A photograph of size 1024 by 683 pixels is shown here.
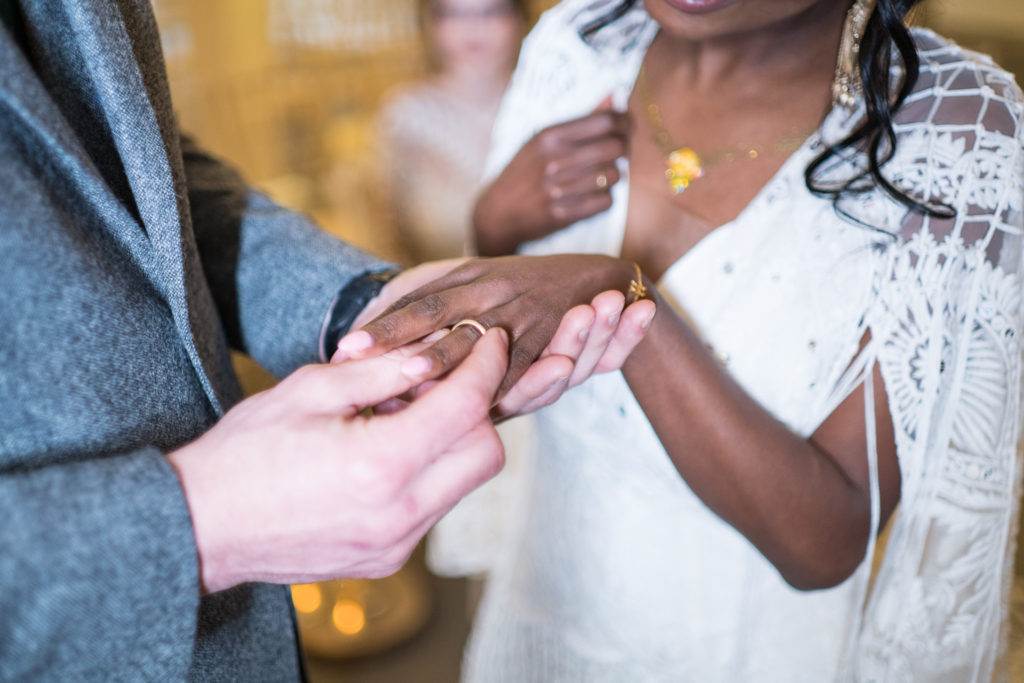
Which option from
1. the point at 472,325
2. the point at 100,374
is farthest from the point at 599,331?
the point at 100,374

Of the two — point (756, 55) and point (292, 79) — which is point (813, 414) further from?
point (292, 79)

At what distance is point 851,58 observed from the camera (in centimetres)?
92

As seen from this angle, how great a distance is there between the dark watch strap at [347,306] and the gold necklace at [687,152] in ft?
1.51

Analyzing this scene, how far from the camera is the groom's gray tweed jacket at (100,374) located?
1.63ft

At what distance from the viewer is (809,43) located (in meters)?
0.96

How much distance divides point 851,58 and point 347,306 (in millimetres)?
734

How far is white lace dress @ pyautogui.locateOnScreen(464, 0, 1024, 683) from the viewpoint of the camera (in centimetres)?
82

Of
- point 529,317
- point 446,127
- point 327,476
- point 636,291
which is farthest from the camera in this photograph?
point 446,127

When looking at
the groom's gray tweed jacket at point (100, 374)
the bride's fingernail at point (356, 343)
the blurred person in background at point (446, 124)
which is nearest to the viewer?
the groom's gray tweed jacket at point (100, 374)

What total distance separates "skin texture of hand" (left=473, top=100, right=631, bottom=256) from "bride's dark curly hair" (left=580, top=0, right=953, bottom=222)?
11.3 inches

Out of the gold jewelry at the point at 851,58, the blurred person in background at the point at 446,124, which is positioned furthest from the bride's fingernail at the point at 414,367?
the blurred person in background at the point at 446,124

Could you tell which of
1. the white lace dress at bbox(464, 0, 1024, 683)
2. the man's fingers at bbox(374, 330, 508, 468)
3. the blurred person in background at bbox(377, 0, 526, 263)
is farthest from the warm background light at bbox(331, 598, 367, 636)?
the man's fingers at bbox(374, 330, 508, 468)

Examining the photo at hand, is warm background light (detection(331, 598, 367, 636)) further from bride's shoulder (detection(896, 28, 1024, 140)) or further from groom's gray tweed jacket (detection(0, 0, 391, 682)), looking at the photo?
bride's shoulder (detection(896, 28, 1024, 140))

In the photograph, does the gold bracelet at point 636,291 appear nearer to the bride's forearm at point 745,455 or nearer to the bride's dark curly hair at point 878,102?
the bride's forearm at point 745,455
